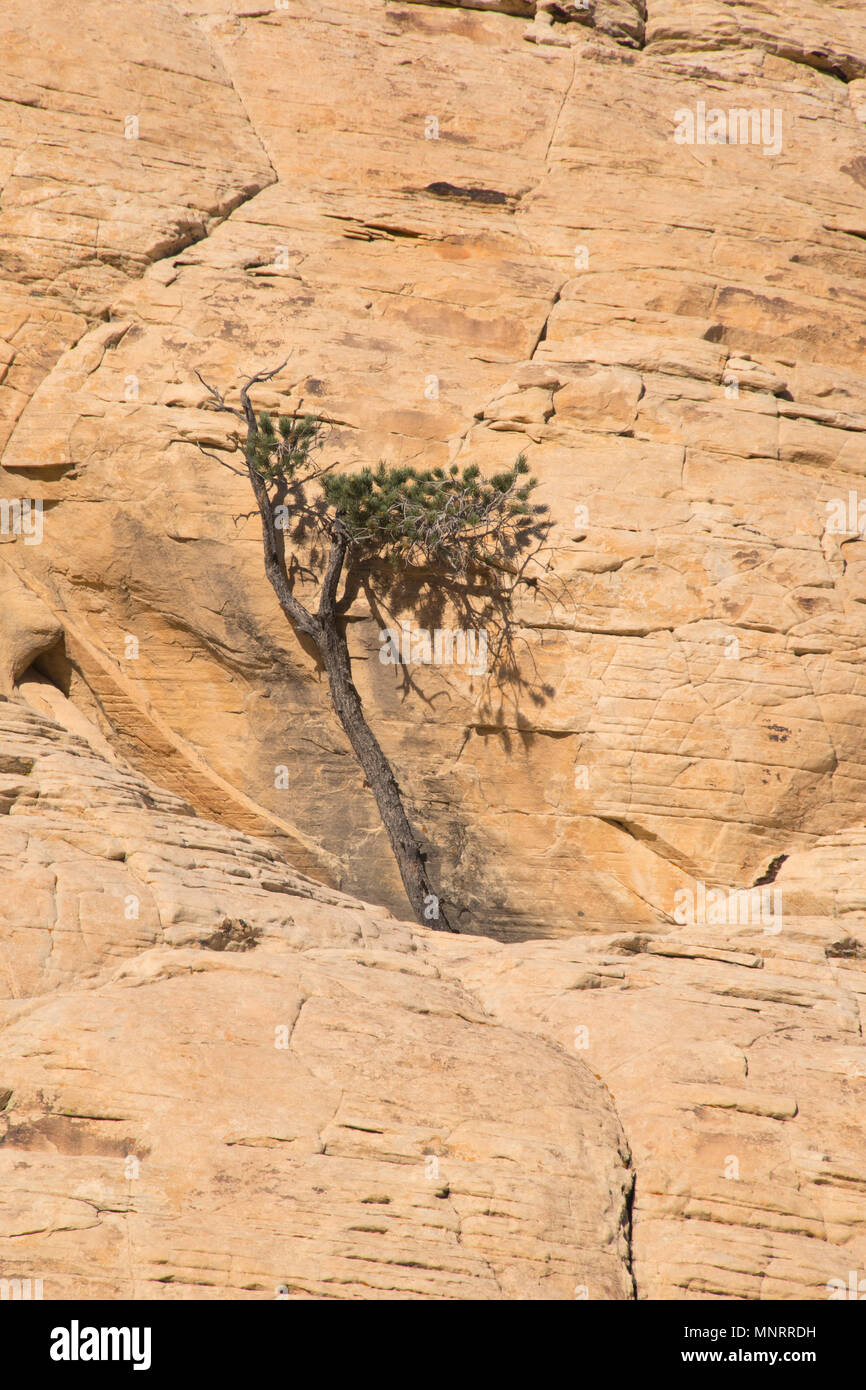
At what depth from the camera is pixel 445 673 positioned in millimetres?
14867

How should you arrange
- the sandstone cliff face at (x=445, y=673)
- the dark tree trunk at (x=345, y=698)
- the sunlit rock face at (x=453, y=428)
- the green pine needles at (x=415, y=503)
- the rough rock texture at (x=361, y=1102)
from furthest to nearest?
the dark tree trunk at (x=345, y=698) → the green pine needles at (x=415, y=503) → the sunlit rock face at (x=453, y=428) → the sandstone cliff face at (x=445, y=673) → the rough rock texture at (x=361, y=1102)

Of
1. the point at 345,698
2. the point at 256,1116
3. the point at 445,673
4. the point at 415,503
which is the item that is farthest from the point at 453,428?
the point at 256,1116

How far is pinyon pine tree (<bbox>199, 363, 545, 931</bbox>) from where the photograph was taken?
14477mm

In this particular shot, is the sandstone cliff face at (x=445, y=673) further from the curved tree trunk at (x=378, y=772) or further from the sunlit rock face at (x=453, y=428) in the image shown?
the curved tree trunk at (x=378, y=772)

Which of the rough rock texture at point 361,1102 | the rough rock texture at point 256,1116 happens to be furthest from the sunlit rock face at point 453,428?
the rough rock texture at point 256,1116

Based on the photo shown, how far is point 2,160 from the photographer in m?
15.8

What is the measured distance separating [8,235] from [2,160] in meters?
1.12

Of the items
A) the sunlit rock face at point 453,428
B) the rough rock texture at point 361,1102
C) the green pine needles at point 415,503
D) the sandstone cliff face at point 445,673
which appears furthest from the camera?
the green pine needles at point 415,503

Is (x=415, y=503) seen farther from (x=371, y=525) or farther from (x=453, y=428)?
(x=453, y=428)

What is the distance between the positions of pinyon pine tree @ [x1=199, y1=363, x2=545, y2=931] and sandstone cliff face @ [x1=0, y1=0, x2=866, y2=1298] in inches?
15.2

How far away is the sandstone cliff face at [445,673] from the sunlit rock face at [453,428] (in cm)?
6

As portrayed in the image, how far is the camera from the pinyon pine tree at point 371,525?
14477 millimetres

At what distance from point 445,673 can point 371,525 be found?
206 centimetres

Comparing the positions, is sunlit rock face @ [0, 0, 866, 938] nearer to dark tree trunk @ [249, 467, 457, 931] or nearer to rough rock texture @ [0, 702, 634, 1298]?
dark tree trunk @ [249, 467, 457, 931]
